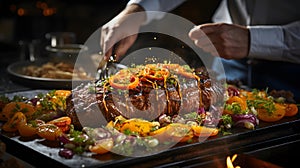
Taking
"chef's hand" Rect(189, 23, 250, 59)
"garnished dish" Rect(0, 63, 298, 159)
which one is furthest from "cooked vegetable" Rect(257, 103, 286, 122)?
"chef's hand" Rect(189, 23, 250, 59)

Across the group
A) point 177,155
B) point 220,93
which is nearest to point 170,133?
point 177,155

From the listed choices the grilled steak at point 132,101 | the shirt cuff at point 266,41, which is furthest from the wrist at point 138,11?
the grilled steak at point 132,101

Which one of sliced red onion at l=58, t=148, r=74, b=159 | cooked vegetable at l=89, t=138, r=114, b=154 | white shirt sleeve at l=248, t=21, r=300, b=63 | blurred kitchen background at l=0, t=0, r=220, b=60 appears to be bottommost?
blurred kitchen background at l=0, t=0, r=220, b=60

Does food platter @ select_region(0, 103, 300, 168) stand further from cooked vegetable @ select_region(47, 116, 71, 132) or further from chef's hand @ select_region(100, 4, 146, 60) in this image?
chef's hand @ select_region(100, 4, 146, 60)

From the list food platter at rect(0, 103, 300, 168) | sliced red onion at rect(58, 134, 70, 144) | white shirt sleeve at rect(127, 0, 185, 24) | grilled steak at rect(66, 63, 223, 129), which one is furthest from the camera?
white shirt sleeve at rect(127, 0, 185, 24)

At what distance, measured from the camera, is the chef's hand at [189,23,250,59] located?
116 inches

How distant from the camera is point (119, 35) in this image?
3049 millimetres

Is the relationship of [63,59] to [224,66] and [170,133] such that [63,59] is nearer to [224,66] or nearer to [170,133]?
[224,66]

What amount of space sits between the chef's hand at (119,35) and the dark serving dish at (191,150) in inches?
38.3

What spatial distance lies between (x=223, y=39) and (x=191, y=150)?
1078mm

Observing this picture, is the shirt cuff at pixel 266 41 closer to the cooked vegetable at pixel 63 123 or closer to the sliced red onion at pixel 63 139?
Result: the cooked vegetable at pixel 63 123

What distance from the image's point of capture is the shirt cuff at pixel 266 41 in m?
3.11

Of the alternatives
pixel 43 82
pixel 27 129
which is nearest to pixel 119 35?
pixel 43 82

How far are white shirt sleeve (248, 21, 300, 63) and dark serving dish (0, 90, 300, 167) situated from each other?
74cm
